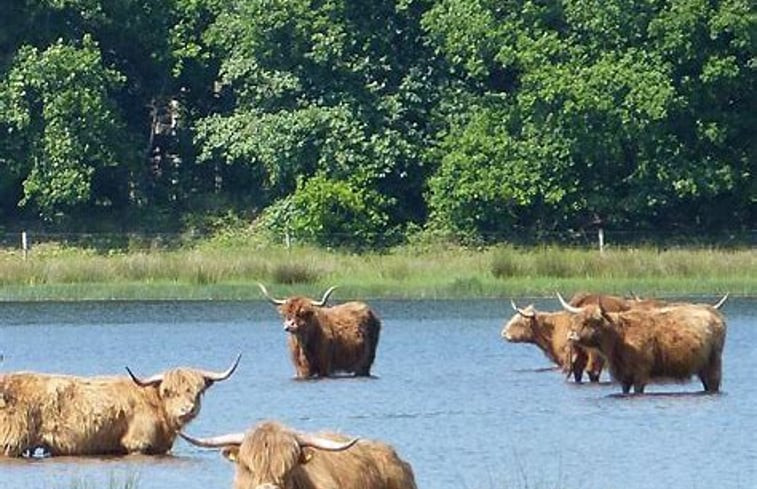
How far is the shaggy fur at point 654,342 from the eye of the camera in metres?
23.1

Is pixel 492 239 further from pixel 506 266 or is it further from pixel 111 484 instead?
pixel 111 484

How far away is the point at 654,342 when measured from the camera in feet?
75.7

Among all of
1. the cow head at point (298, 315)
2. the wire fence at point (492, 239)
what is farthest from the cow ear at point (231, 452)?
the wire fence at point (492, 239)

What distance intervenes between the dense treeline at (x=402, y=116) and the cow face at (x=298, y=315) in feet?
59.8

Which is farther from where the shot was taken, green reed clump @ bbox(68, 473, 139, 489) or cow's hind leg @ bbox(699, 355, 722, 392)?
cow's hind leg @ bbox(699, 355, 722, 392)

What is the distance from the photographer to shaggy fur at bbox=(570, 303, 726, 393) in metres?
23.1

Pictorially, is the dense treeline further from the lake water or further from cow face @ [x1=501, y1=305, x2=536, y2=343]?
cow face @ [x1=501, y1=305, x2=536, y2=343]

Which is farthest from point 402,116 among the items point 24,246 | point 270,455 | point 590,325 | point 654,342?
point 270,455

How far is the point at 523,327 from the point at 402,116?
20005 millimetres

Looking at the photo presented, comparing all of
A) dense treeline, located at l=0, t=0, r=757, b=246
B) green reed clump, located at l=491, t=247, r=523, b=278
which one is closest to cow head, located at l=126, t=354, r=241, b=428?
green reed clump, located at l=491, t=247, r=523, b=278

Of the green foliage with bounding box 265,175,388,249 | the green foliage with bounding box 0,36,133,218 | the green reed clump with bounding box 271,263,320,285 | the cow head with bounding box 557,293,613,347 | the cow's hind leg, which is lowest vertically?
the cow's hind leg

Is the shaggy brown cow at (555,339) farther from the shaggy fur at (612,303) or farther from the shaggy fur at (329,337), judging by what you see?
the shaggy fur at (329,337)

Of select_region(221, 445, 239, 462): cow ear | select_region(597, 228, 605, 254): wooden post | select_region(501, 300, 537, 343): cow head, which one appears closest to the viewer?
select_region(221, 445, 239, 462): cow ear

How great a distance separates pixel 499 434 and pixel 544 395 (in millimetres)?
→ 3552
